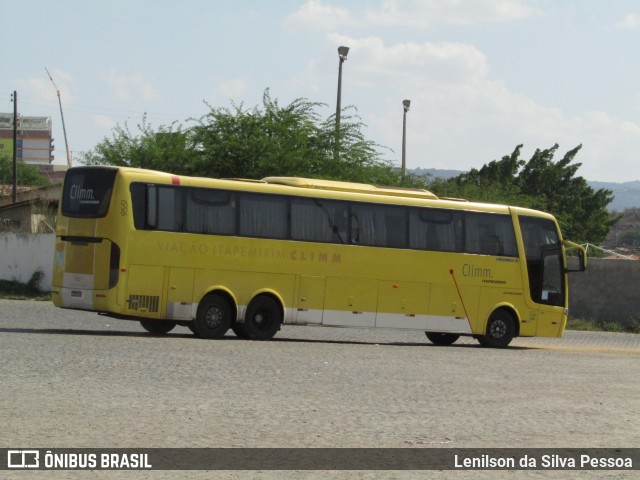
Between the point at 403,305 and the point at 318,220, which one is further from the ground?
the point at 318,220

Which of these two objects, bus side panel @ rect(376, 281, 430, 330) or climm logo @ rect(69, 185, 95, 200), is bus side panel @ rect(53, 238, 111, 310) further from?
bus side panel @ rect(376, 281, 430, 330)

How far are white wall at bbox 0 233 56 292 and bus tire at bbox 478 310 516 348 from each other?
61.6 feet

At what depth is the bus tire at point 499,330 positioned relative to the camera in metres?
28.7

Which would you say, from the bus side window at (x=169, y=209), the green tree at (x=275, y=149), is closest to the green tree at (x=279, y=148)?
the green tree at (x=275, y=149)

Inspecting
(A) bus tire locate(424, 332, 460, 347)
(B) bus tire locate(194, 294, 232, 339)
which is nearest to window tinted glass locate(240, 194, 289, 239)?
(B) bus tire locate(194, 294, 232, 339)

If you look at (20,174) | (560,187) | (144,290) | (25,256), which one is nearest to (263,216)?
(144,290)

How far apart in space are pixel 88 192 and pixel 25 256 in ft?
65.2

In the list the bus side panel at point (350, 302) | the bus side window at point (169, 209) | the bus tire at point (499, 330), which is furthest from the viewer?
the bus tire at point (499, 330)

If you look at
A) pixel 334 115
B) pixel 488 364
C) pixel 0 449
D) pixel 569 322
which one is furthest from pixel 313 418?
pixel 334 115

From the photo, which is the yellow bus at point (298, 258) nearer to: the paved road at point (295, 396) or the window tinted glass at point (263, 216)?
the window tinted glass at point (263, 216)

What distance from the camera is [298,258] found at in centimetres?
2592

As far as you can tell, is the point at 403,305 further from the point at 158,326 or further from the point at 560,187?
the point at 560,187

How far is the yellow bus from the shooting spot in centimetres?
2391

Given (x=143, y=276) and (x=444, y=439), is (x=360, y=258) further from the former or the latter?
(x=444, y=439)
